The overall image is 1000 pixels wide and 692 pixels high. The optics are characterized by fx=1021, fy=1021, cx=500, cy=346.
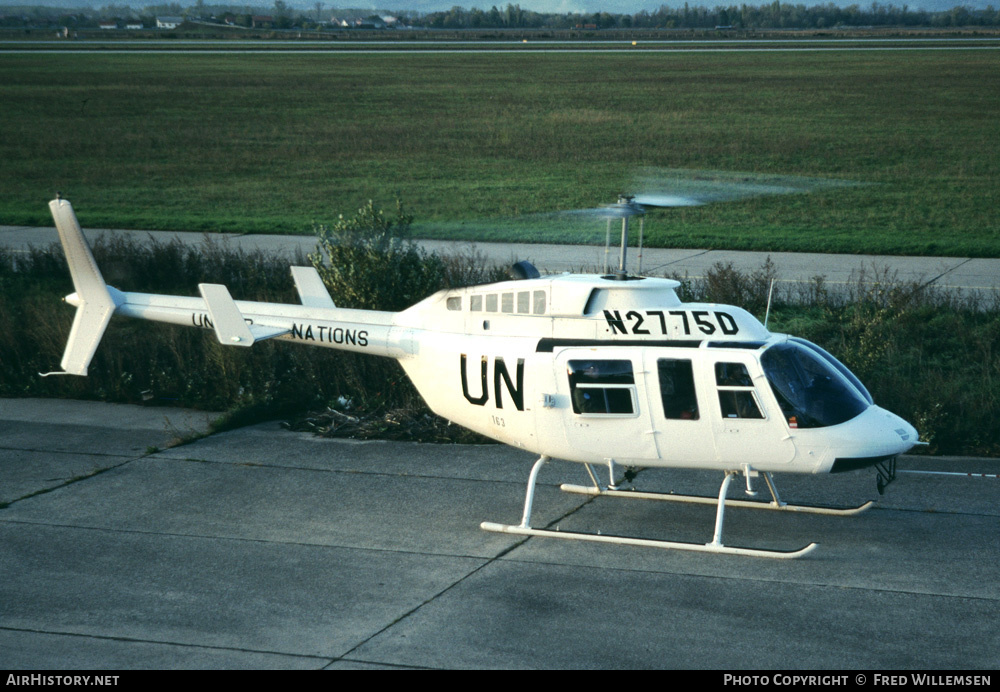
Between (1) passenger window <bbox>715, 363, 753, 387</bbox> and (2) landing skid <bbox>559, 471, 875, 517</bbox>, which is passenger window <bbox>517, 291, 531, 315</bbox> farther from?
(2) landing skid <bbox>559, 471, 875, 517</bbox>

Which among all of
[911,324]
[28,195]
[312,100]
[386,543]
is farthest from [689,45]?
[386,543]

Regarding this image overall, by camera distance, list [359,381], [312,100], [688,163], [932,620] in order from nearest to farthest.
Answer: [932,620] → [359,381] → [688,163] → [312,100]

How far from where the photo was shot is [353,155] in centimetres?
4438

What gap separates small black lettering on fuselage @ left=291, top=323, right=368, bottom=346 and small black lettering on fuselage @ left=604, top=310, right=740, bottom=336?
291 centimetres

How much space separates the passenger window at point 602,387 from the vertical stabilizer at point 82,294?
595 centimetres

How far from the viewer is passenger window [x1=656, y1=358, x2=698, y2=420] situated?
29.9 ft

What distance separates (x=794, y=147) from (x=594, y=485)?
34124 millimetres

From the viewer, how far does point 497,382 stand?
32.3ft

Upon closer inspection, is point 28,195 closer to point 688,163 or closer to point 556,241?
point 556,241

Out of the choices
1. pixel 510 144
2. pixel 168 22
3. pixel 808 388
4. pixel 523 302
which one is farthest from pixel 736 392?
pixel 168 22

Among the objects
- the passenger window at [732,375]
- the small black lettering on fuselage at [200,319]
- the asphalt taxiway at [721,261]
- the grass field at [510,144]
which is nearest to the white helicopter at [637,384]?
the passenger window at [732,375]

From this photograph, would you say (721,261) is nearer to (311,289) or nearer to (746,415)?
(311,289)

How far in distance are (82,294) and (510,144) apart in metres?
33.3

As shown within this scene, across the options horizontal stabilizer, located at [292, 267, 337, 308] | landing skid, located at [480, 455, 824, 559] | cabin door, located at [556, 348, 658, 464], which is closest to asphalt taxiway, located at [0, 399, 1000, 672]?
landing skid, located at [480, 455, 824, 559]
